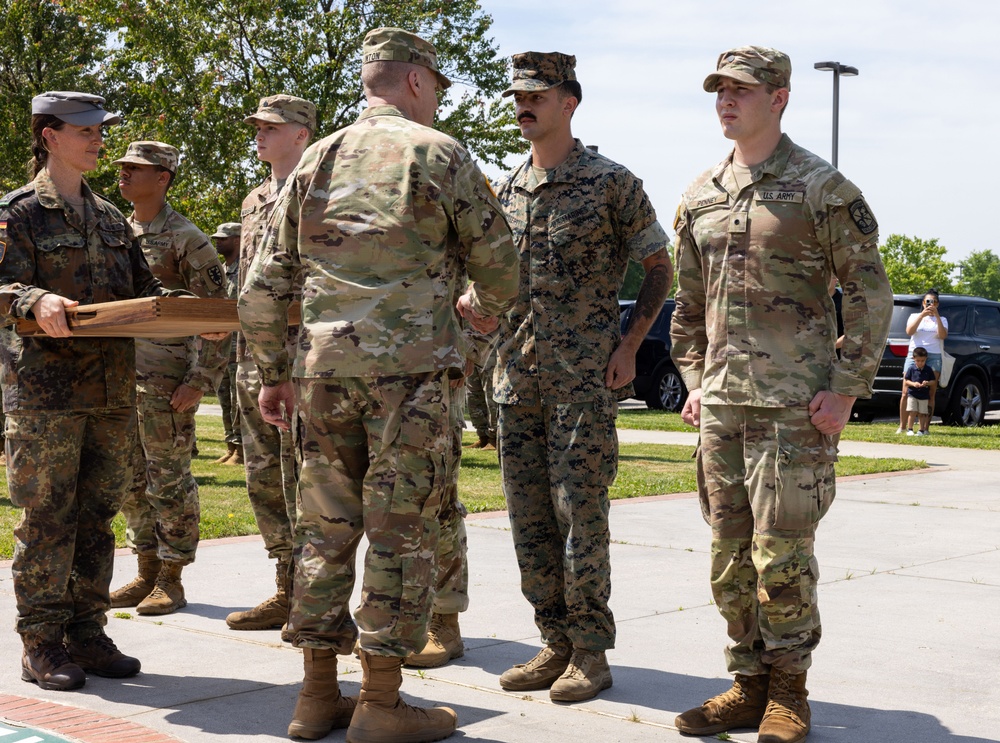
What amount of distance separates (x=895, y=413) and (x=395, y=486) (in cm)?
1959

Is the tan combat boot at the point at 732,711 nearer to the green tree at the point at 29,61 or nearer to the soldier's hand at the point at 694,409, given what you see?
the soldier's hand at the point at 694,409

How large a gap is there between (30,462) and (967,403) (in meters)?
17.5

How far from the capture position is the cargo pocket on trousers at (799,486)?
4223 millimetres

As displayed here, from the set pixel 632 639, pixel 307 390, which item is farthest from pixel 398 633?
pixel 632 639

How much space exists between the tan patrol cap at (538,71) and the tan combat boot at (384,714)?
2298 mm

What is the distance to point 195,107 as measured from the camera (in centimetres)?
2159

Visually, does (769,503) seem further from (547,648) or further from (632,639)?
(632,639)

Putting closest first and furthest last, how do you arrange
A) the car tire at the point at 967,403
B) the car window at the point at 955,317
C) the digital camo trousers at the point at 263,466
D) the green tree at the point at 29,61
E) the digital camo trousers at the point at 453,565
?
the digital camo trousers at the point at 453,565
the digital camo trousers at the point at 263,466
the car tire at the point at 967,403
the car window at the point at 955,317
the green tree at the point at 29,61

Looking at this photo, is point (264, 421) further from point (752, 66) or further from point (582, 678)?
point (752, 66)

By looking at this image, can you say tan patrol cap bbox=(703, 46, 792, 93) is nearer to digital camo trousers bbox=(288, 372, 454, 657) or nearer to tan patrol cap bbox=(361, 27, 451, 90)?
tan patrol cap bbox=(361, 27, 451, 90)

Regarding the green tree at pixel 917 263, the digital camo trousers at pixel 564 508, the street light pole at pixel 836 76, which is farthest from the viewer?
the green tree at pixel 917 263

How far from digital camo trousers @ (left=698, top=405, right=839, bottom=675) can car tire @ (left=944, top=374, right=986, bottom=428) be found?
1626 centimetres

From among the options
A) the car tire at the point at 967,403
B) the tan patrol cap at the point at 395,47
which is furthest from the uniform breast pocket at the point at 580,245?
the car tire at the point at 967,403

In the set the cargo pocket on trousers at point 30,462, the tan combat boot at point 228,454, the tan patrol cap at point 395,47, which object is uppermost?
the tan patrol cap at point 395,47
